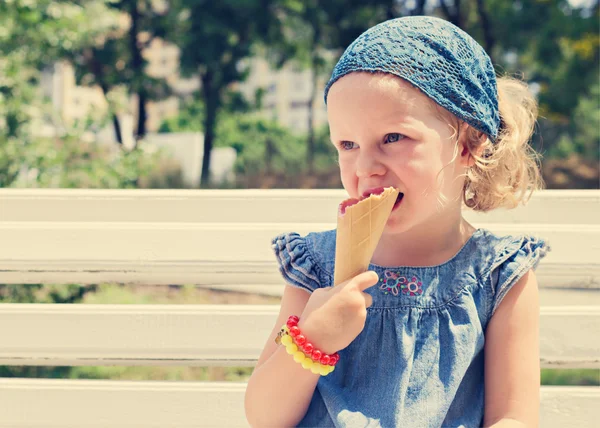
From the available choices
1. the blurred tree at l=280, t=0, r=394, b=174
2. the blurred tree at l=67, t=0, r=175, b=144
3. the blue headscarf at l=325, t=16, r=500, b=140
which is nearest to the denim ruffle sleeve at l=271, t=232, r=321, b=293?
the blue headscarf at l=325, t=16, r=500, b=140

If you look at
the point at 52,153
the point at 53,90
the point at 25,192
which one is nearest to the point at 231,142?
the point at 53,90

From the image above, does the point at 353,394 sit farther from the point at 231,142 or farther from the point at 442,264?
the point at 231,142

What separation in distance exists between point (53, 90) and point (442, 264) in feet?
181

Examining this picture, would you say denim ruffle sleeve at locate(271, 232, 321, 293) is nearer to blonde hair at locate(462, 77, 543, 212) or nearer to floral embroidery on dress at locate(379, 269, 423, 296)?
floral embroidery on dress at locate(379, 269, 423, 296)

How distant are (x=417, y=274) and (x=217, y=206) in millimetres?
677

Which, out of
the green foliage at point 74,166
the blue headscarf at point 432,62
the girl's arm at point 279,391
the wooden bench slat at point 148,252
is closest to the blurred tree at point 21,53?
the green foliage at point 74,166

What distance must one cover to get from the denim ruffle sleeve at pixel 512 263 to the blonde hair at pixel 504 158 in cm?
11

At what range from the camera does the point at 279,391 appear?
140 centimetres

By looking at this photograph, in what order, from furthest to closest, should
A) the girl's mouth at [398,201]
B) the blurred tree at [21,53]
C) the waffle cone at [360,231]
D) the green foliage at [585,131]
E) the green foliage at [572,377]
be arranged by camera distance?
the green foliage at [585,131], the blurred tree at [21,53], the green foliage at [572,377], the girl's mouth at [398,201], the waffle cone at [360,231]

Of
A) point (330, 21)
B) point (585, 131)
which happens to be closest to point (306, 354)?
point (330, 21)

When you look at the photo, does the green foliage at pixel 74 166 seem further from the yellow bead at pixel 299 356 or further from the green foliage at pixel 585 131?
the green foliage at pixel 585 131

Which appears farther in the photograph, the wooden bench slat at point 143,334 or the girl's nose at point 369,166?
the wooden bench slat at point 143,334

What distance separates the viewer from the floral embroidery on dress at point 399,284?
1506 millimetres

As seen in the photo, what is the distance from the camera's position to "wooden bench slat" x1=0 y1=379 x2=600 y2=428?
70.4 inches
